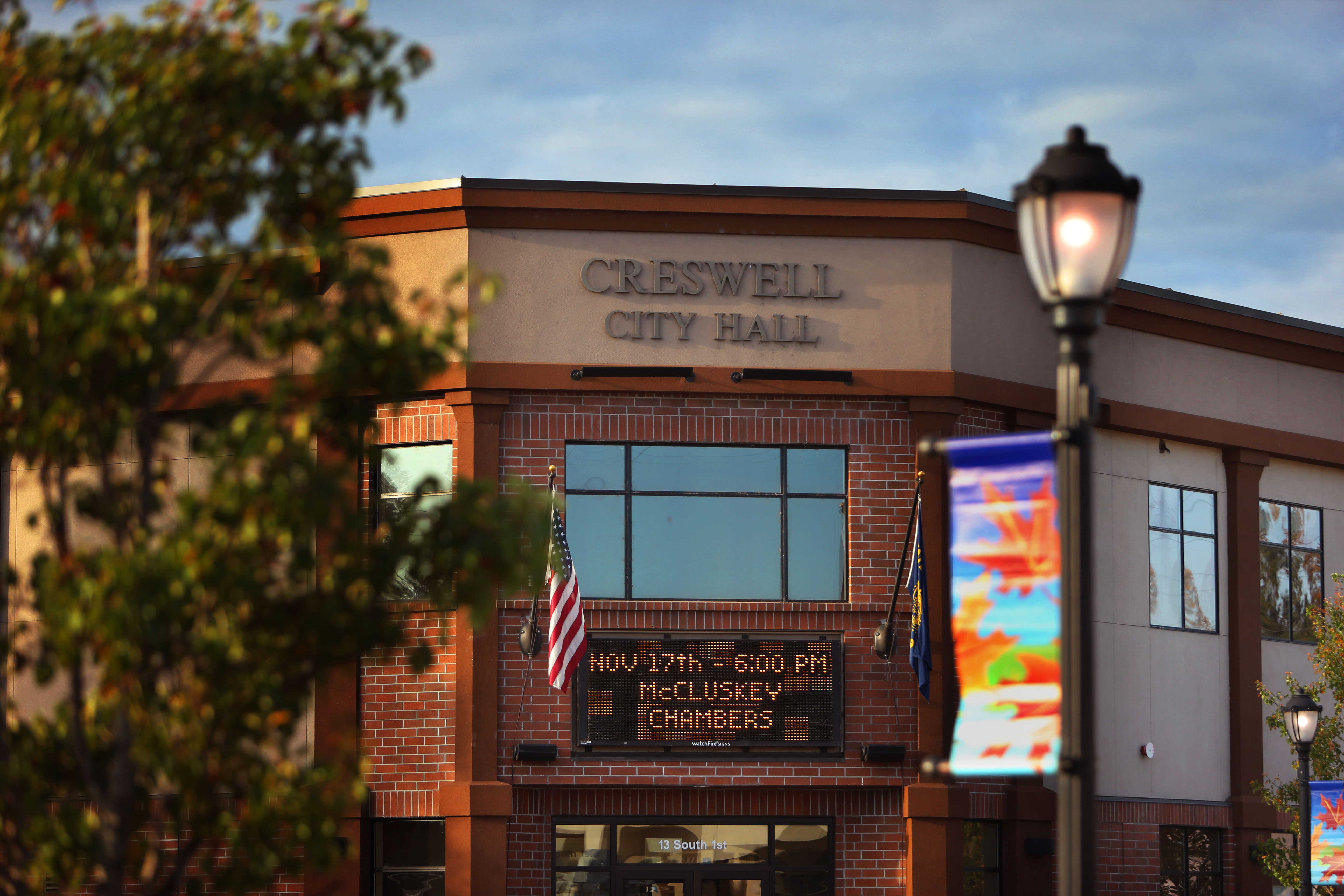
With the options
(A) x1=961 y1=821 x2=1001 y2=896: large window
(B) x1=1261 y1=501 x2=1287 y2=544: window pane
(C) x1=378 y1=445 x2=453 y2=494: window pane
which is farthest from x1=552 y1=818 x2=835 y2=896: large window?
(B) x1=1261 y1=501 x2=1287 y2=544: window pane

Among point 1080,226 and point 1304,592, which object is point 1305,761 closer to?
point 1304,592

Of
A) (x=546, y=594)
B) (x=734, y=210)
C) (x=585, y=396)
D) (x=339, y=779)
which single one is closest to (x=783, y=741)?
(x=546, y=594)

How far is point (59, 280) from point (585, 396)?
12382mm

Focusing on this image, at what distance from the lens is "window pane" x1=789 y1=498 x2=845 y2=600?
19.1 metres

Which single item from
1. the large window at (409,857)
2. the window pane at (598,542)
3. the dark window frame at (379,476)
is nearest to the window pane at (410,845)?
the large window at (409,857)

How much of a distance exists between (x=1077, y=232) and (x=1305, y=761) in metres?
14.0

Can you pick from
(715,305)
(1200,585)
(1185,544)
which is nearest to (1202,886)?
(1200,585)

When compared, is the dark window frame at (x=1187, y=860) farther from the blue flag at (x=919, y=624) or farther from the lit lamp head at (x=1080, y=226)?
the lit lamp head at (x=1080, y=226)

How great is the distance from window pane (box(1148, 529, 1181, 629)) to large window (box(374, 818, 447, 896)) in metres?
10.3

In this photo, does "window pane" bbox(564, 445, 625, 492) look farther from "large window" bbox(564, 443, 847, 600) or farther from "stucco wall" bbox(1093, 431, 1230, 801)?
"stucco wall" bbox(1093, 431, 1230, 801)

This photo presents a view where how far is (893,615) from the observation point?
18.6 metres

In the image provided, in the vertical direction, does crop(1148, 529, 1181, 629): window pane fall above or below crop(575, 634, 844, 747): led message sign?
above

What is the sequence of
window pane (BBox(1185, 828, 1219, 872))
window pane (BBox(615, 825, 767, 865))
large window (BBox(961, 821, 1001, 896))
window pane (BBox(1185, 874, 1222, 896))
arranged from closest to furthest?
window pane (BBox(615, 825, 767, 865)), large window (BBox(961, 821, 1001, 896)), window pane (BBox(1185, 874, 1222, 896)), window pane (BBox(1185, 828, 1219, 872))

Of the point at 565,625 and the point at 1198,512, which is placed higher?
the point at 1198,512
